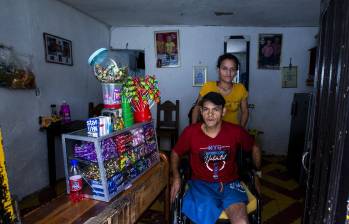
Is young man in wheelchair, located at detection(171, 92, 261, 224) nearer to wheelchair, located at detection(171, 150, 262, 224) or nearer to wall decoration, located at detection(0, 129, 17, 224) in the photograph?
wheelchair, located at detection(171, 150, 262, 224)

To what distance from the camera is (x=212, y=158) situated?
5.59ft

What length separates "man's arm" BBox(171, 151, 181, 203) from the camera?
1601mm

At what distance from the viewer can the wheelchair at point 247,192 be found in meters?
1.52

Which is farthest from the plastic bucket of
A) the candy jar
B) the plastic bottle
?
the plastic bottle

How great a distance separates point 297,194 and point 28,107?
3148mm

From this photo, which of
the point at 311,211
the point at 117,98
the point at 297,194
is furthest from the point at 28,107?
the point at 297,194

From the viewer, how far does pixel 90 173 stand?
1.32 m

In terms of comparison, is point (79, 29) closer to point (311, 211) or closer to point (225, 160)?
point (225, 160)

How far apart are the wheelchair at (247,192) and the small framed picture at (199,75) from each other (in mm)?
2581

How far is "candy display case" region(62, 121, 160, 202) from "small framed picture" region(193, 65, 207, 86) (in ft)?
9.45

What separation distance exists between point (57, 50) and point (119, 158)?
2203mm

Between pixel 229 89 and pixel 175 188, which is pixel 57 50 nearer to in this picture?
pixel 229 89

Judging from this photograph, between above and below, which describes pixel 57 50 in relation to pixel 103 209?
above

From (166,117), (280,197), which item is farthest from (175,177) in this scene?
(166,117)
